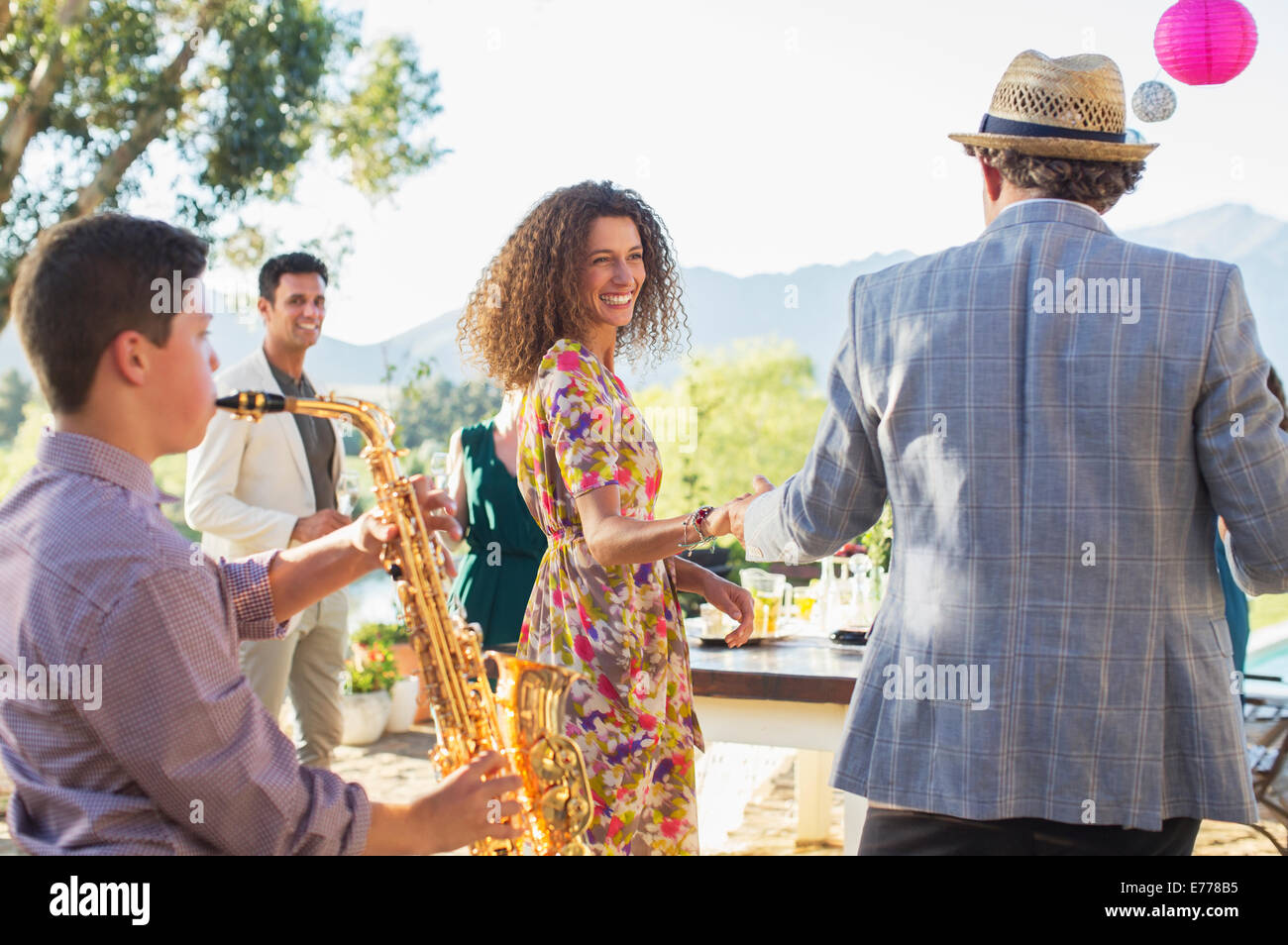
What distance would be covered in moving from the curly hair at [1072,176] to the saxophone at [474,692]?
0.98m

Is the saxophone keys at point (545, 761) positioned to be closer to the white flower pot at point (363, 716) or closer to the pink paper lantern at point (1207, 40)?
the pink paper lantern at point (1207, 40)

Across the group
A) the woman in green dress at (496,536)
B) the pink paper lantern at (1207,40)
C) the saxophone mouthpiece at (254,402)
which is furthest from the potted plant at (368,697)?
the saxophone mouthpiece at (254,402)

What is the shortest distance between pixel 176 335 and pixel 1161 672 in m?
1.32

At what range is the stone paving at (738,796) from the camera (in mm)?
4609

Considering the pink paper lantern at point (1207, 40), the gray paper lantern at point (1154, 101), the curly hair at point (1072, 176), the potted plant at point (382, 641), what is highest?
the pink paper lantern at point (1207, 40)

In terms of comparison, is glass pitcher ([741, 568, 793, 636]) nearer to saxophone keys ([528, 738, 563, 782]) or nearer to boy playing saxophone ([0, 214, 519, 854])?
A: saxophone keys ([528, 738, 563, 782])

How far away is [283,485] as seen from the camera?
3965 millimetres

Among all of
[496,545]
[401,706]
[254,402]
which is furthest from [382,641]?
[254,402]

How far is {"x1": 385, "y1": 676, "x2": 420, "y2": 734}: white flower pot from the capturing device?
652 centimetres

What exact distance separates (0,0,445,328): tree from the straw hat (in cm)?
705

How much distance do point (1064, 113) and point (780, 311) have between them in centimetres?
2671

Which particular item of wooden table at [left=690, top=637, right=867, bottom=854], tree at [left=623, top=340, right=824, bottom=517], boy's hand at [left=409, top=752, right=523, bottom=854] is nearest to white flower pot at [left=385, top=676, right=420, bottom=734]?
wooden table at [left=690, top=637, right=867, bottom=854]

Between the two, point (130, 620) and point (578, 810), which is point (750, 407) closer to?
point (578, 810)
